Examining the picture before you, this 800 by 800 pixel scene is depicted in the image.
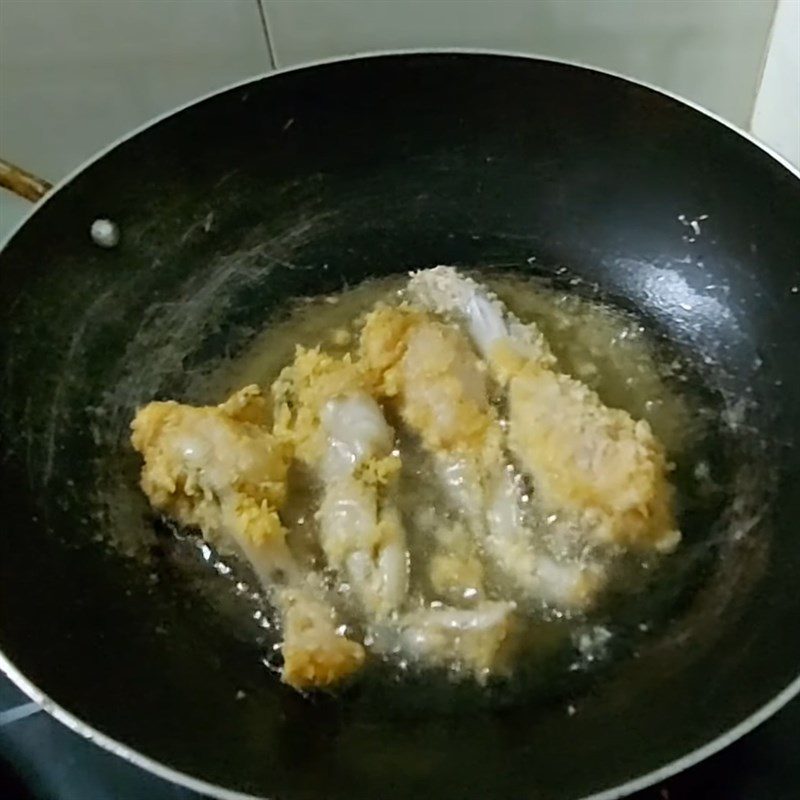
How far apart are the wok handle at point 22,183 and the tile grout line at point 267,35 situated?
23cm

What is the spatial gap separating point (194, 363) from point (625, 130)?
40 centimetres

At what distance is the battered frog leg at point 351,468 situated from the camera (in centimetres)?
78

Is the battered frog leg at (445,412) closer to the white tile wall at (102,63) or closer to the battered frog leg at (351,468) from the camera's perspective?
the battered frog leg at (351,468)

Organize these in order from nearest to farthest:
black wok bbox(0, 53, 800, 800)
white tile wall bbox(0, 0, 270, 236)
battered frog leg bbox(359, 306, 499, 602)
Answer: black wok bbox(0, 53, 800, 800) < battered frog leg bbox(359, 306, 499, 602) < white tile wall bbox(0, 0, 270, 236)

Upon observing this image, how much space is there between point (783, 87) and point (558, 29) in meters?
0.21

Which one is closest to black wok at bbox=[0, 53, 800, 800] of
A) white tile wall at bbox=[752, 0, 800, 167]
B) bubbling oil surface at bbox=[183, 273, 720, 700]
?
bubbling oil surface at bbox=[183, 273, 720, 700]

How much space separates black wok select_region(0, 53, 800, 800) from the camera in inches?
27.3

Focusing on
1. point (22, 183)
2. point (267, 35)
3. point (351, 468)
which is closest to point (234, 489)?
point (351, 468)

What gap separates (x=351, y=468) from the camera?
2.67 feet

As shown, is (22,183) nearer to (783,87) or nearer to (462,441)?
(462,441)

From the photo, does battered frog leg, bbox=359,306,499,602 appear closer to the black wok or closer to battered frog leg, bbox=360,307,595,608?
battered frog leg, bbox=360,307,595,608

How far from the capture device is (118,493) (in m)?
0.84

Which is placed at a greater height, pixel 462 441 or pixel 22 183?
pixel 22 183

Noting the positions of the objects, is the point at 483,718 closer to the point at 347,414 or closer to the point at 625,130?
the point at 347,414
